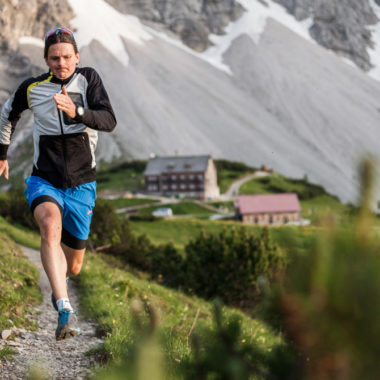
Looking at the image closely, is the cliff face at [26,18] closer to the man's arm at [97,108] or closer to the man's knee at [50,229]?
the man's arm at [97,108]

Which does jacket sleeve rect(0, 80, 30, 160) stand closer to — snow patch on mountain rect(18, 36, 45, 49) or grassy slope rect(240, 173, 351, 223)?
grassy slope rect(240, 173, 351, 223)

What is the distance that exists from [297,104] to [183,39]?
2576 inches

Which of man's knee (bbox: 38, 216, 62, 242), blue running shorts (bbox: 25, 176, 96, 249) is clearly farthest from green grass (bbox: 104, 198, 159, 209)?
man's knee (bbox: 38, 216, 62, 242)

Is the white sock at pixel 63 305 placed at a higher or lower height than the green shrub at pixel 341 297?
lower

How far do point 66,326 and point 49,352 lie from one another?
84cm

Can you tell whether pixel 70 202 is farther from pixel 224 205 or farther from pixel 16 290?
pixel 224 205

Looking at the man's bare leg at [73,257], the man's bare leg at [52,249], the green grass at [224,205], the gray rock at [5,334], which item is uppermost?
the man's bare leg at [52,249]

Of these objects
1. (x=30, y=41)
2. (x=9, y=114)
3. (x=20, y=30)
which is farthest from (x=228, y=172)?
(x=9, y=114)

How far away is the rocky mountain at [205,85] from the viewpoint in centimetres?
13350

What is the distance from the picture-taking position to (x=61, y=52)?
5.36 metres

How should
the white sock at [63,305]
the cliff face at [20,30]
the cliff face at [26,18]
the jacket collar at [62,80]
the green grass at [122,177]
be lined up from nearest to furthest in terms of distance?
1. the white sock at [63,305]
2. the jacket collar at [62,80]
3. the green grass at [122,177]
4. the cliff face at [20,30]
5. the cliff face at [26,18]

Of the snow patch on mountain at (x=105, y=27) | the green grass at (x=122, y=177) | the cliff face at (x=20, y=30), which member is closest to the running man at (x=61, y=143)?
the green grass at (x=122, y=177)

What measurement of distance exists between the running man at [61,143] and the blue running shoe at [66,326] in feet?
1.63

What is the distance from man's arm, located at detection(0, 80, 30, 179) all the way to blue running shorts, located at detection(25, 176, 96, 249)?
83cm
